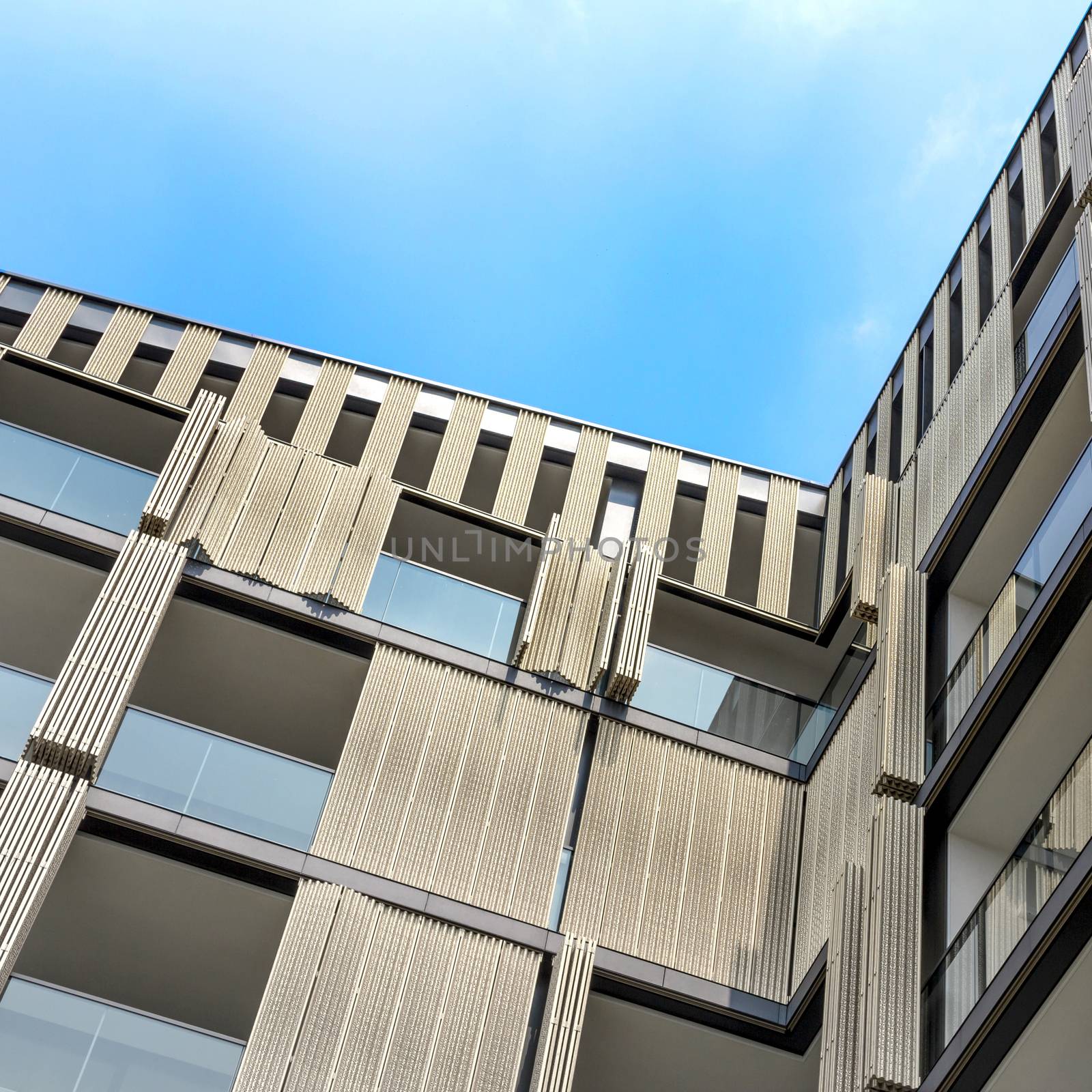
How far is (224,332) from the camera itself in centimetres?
1978

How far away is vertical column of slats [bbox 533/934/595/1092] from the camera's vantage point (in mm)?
12086

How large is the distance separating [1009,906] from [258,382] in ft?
42.6

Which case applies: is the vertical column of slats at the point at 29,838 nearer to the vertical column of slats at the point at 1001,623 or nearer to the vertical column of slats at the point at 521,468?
the vertical column of slats at the point at 521,468

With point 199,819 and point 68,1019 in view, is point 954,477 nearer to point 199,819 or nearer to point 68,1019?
point 199,819

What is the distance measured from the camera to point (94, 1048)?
10.9m

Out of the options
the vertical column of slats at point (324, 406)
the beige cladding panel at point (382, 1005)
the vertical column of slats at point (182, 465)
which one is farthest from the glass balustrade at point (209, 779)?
the vertical column of slats at point (324, 406)

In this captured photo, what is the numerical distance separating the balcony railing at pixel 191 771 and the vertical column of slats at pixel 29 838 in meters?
0.45

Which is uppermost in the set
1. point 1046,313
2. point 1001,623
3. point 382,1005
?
point 1046,313

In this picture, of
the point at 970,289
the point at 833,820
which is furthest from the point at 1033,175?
the point at 833,820

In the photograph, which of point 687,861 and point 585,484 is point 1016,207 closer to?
point 585,484

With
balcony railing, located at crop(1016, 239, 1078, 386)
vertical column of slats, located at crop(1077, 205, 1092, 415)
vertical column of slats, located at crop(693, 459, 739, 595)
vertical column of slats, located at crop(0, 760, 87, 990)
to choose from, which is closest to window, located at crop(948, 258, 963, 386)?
balcony railing, located at crop(1016, 239, 1078, 386)

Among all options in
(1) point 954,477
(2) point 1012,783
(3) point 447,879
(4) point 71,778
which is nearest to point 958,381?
(1) point 954,477

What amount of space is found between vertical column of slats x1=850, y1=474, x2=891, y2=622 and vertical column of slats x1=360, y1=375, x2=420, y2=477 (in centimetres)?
634

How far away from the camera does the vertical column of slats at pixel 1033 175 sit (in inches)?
600
